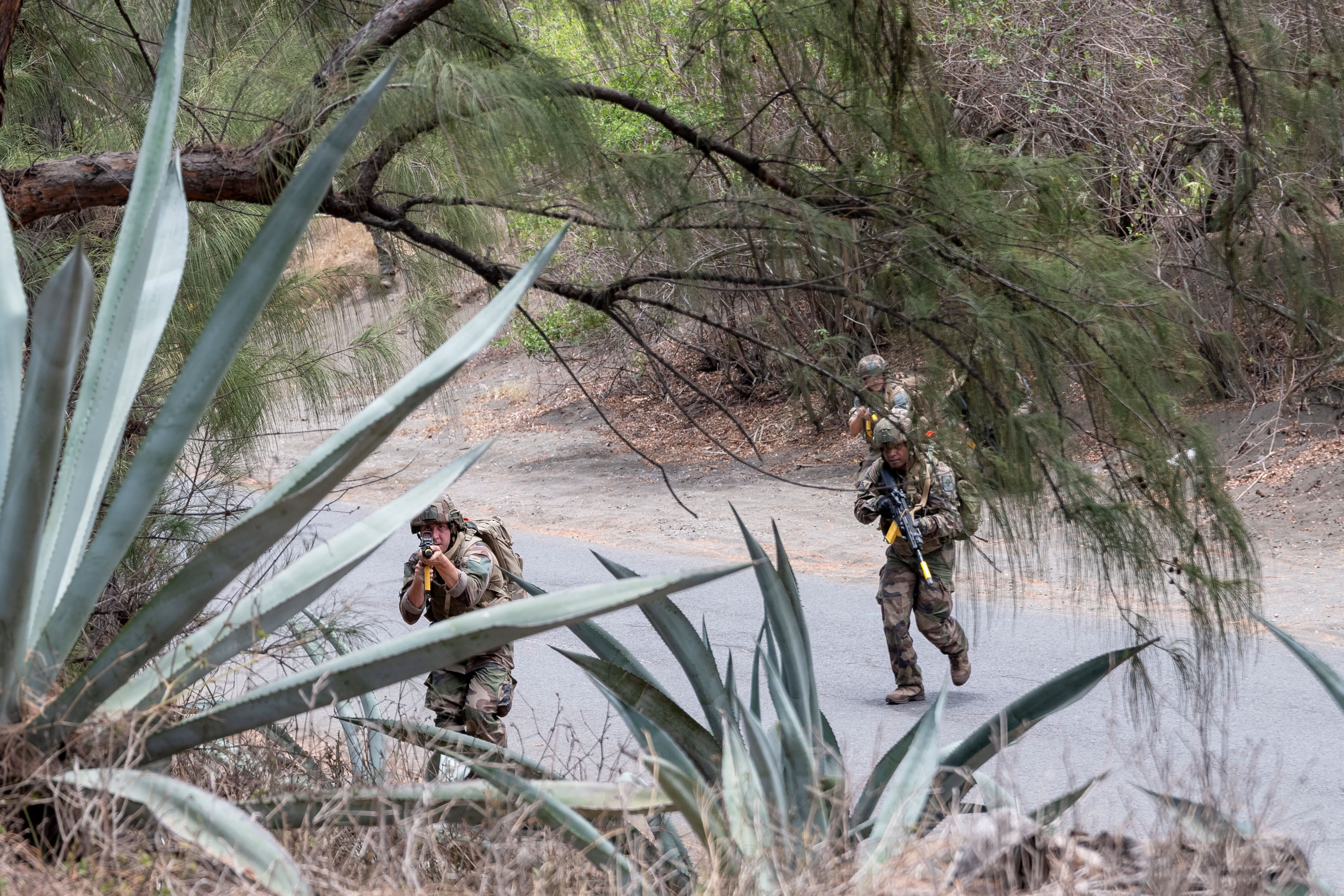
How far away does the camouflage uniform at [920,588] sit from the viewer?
5.98 m

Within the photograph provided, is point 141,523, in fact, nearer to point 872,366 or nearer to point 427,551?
point 872,366

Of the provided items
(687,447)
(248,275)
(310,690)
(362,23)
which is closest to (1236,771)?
(310,690)

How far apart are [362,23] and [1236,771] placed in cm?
385

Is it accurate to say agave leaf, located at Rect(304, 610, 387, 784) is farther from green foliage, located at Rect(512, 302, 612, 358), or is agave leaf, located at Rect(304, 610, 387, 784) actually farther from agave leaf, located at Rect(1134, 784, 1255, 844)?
green foliage, located at Rect(512, 302, 612, 358)

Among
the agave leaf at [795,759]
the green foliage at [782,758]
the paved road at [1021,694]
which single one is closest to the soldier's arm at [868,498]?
the paved road at [1021,694]

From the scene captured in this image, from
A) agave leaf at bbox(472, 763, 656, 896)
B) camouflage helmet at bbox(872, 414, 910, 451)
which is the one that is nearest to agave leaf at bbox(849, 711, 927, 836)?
agave leaf at bbox(472, 763, 656, 896)

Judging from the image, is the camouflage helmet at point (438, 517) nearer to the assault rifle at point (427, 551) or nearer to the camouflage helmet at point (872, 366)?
the assault rifle at point (427, 551)

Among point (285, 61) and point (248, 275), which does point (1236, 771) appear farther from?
point (285, 61)

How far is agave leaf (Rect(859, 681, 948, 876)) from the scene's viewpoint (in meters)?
2.14

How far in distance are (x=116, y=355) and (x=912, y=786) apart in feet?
5.93

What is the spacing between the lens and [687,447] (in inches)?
611

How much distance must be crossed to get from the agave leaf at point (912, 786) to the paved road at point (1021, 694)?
0.62 ft

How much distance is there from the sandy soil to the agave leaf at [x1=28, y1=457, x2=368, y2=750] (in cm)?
203

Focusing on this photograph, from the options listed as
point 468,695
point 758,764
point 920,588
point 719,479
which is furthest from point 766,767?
point 719,479
